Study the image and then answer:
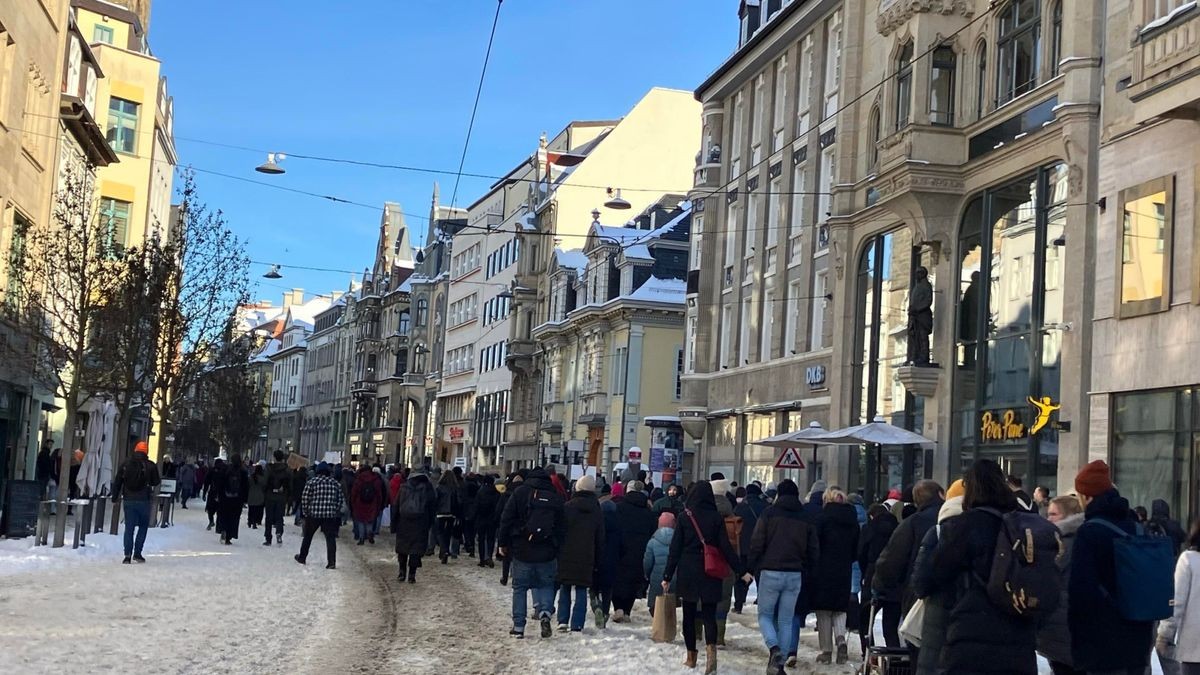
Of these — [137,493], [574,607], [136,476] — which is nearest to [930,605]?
[574,607]

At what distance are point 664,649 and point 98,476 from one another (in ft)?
52.0

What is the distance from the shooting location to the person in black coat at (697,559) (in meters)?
13.5

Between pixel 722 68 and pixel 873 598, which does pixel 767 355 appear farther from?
pixel 873 598

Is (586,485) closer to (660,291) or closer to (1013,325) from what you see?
(1013,325)

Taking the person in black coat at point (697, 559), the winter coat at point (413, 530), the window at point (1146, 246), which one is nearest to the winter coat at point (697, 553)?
the person in black coat at point (697, 559)

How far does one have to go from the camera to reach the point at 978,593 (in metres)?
7.49

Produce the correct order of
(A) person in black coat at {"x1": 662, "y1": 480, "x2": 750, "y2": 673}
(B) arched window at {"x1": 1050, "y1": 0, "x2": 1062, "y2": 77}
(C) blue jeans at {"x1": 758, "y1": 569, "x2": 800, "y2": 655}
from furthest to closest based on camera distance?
(B) arched window at {"x1": 1050, "y1": 0, "x2": 1062, "y2": 77} < (C) blue jeans at {"x1": 758, "y1": 569, "x2": 800, "y2": 655} < (A) person in black coat at {"x1": 662, "y1": 480, "x2": 750, "y2": 673}

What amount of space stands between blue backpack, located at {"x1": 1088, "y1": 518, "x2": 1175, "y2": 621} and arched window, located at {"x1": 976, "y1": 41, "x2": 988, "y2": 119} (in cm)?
2170

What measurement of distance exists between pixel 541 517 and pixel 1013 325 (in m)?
14.2

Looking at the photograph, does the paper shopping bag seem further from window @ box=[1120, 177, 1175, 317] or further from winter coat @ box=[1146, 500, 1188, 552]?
window @ box=[1120, 177, 1175, 317]

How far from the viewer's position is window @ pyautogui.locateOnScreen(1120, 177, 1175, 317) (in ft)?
71.5

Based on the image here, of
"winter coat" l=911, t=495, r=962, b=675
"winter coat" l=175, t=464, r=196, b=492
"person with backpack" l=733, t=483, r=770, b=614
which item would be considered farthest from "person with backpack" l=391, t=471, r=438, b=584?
"winter coat" l=175, t=464, r=196, b=492

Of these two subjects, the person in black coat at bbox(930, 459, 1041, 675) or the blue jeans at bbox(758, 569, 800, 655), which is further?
the blue jeans at bbox(758, 569, 800, 655)

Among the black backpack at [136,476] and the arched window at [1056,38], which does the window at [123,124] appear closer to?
the black backpack at [136,476]
